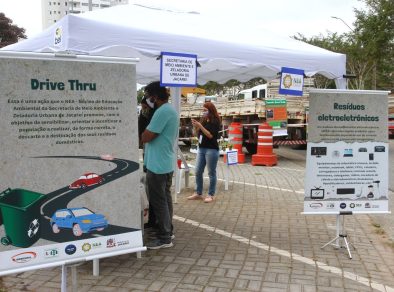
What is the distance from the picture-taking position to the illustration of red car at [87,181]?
3254 millimetres

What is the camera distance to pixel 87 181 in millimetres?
3297

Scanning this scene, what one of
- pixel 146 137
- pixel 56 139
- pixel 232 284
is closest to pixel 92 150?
pixel 56 139

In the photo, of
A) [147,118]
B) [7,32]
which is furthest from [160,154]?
[7,32]

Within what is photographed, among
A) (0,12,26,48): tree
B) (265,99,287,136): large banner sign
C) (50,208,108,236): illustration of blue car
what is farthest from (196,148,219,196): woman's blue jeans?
(0,12,26,48): tree

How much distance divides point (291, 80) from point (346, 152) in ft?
3.61

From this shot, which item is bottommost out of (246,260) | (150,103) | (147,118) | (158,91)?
(246,260)

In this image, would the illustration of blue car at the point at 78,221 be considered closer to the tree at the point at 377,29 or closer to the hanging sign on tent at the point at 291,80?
the hanging sign on tent at the point at 291,80

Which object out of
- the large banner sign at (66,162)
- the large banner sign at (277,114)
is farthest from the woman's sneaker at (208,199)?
the large banner sign at (277,114)

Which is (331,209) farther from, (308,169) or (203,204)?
(203,204)

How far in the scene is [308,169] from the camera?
5070mm

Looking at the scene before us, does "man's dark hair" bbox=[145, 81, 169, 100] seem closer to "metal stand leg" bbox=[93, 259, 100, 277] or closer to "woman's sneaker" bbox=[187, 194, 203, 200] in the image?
"metal stand leg" bbox=[93, 259, 100, 277]

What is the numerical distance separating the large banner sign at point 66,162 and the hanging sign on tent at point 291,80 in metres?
2.49

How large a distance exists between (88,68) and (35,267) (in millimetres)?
1474

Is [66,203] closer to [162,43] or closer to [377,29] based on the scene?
[162,43]
